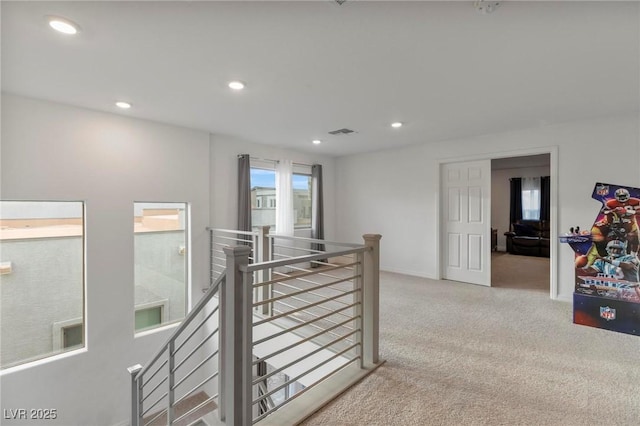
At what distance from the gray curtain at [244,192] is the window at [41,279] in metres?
1.94

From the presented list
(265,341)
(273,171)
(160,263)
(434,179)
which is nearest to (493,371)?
(265,341)

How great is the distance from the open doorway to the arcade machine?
122 inches

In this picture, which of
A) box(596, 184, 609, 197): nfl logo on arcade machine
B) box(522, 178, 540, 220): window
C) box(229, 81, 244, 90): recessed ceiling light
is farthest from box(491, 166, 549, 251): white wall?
box(229, 81, 244, 90): recessed ceiling light

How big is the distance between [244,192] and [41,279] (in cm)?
257

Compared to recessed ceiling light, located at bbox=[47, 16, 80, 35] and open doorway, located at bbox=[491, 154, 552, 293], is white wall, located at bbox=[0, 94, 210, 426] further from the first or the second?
open doorway, located at bbox=[491, 154, 552, 293]

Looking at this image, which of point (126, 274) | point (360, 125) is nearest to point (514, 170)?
point (360, 125)

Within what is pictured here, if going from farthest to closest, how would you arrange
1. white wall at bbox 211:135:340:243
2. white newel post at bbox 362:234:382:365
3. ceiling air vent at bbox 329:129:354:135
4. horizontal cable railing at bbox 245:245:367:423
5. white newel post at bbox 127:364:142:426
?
white wall at bbox 211:135:340:243 → ceiling air vent at bbox 329:129:354:135 → white newel post at bbox 127:364:142:426 → white newel post at bbox 362:234:382:365 → horizontal cable railing at bbox 245:245:367:423

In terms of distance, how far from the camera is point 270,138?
4.55 metres

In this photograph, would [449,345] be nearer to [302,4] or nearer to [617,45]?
[617,45]

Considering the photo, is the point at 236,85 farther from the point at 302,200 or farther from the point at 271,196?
the point at 302,200

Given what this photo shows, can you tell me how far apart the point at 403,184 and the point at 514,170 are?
16.3ft

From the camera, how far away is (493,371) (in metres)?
2.15

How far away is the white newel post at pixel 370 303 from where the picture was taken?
2.24 m

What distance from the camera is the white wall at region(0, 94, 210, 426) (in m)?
2.83
